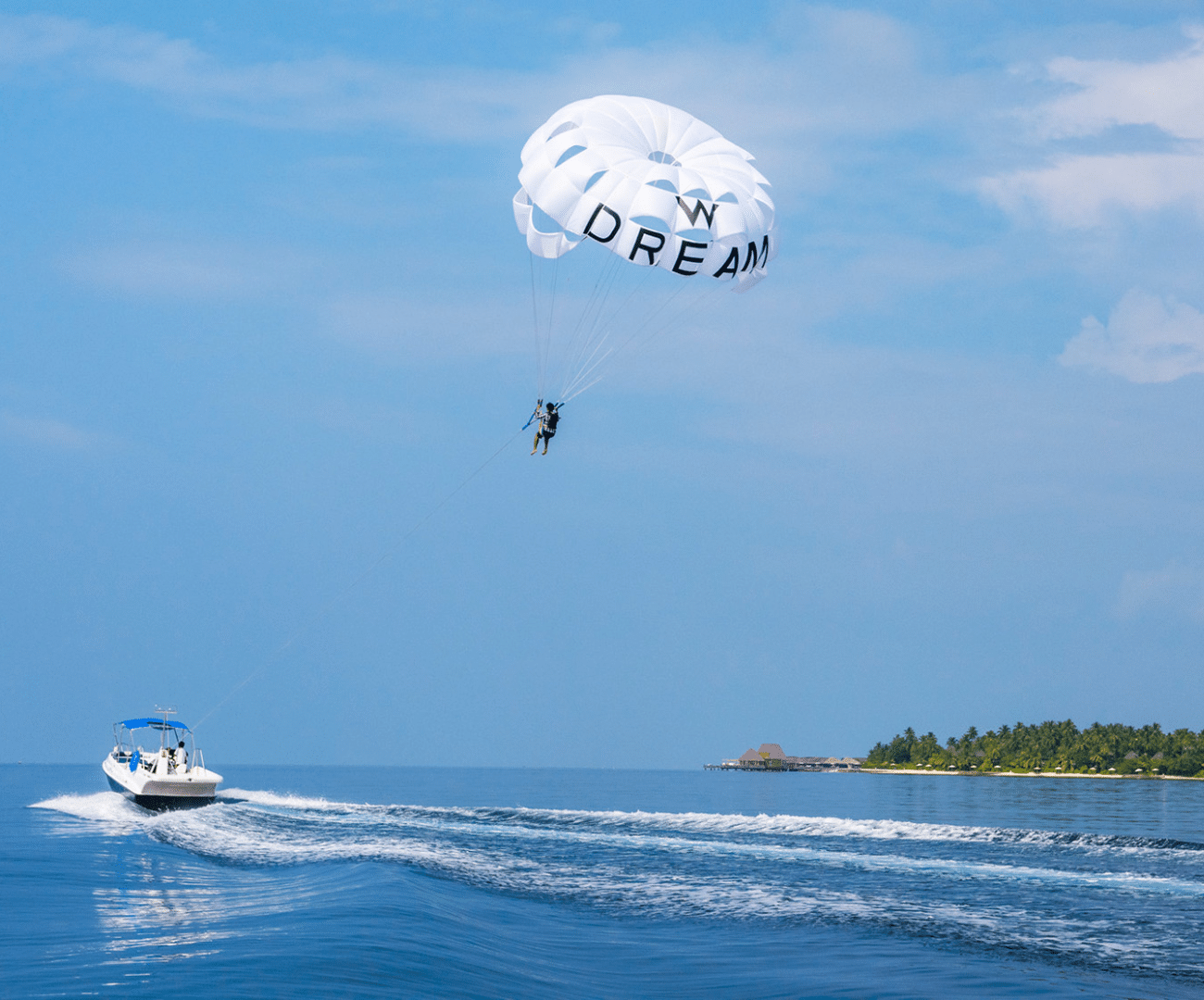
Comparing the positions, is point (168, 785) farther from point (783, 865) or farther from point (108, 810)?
point (783, 865)

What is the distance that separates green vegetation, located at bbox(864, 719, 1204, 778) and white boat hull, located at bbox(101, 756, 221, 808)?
94932 mm

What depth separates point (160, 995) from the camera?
8469 mm

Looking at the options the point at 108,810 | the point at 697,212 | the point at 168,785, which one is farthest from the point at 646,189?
the point at 108,810

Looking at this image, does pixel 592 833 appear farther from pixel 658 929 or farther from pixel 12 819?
pixel 12 819

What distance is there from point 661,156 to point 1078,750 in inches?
3971

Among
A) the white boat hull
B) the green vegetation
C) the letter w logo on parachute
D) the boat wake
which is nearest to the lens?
the boat wake

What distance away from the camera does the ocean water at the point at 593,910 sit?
32.0 feet

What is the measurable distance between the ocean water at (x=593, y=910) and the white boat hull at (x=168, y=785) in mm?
1776

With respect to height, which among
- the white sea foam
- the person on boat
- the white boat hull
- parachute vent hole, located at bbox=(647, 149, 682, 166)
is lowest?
the white sea foam

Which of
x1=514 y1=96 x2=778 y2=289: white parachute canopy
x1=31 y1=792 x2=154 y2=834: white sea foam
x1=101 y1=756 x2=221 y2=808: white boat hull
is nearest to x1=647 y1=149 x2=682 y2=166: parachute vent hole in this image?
x1=514 y1=96 x2=778 y2=289: white parachute canopy

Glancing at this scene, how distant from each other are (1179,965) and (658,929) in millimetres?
5616

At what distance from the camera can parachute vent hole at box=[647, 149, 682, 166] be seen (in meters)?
17.0

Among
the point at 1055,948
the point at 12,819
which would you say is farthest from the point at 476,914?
the point at 12,819

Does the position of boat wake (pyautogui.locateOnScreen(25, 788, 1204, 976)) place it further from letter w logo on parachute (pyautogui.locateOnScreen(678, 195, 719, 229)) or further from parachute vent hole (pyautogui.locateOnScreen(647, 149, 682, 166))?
parachute vent hole (pyautogui.locateOnScreen(647, 149, 682, 166))
